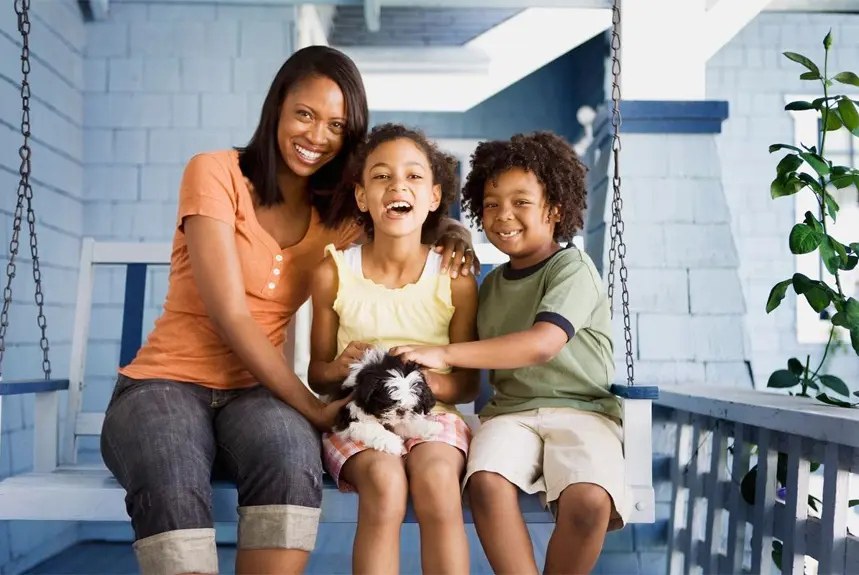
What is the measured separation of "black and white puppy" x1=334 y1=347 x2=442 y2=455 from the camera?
1.63 metres

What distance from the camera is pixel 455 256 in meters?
2.02

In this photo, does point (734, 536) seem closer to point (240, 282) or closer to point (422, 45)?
point (240, 282)

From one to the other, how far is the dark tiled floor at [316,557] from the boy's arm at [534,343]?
5.76ft

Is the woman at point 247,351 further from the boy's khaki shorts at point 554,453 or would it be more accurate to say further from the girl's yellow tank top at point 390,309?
the boy's khaki shorts at point 554,453

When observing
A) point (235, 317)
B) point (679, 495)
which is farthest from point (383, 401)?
point (679, 495)

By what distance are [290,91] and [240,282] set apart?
0.48 metres

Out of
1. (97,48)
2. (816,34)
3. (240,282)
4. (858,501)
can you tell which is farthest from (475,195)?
(816,34)

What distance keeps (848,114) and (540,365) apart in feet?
3.51

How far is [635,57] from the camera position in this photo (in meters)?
3.29

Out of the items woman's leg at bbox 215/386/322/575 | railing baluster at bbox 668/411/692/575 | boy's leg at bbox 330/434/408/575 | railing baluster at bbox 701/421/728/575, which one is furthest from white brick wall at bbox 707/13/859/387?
woman's leg at bbox 215/386/322/575

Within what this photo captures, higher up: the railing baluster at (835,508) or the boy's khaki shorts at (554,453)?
the boy's khaki shorts at (554,453)

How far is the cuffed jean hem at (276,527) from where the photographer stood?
1.48 meters

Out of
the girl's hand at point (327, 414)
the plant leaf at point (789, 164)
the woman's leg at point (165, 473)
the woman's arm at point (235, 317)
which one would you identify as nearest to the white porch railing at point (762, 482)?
the plant leaf at point (789, 164)

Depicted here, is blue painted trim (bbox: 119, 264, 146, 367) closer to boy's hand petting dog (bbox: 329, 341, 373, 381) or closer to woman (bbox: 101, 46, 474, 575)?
woman (bbox: 101, 46, 474, 575)
